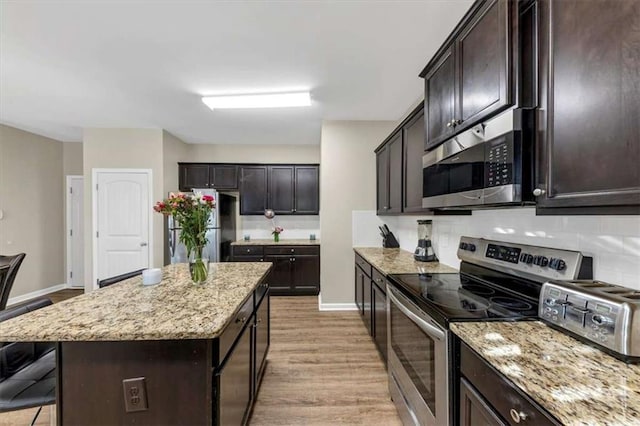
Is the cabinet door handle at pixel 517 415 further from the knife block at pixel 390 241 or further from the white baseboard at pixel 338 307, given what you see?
the white baseboard at pixel 338 307

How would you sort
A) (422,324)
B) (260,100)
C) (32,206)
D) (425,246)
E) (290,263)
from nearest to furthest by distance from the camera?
(422,324) → (425,246) → (260,100) → (32,206) → (290,263)

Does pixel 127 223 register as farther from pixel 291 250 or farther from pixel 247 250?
pixel 291 250

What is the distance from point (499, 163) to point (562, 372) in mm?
805

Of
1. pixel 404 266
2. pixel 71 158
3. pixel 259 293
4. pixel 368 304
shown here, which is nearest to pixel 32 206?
pixel 71 158

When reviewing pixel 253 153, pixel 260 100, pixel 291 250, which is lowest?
pixel 291 250

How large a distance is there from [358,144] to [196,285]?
2.96 m

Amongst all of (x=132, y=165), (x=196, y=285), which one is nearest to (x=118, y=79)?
(x=132, y=165)

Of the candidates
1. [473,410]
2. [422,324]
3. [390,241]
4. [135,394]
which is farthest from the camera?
[390,241]

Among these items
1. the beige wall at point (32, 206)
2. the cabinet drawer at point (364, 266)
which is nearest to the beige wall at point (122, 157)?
the beige wall at point (32, 206)

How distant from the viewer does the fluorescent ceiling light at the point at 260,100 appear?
3.10 metres

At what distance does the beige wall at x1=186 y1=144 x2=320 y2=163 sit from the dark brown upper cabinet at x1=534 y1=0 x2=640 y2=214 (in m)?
4.46

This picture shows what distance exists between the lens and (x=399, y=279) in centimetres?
193

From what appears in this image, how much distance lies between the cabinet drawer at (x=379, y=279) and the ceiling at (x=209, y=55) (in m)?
1.90

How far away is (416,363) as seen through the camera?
1549mm
